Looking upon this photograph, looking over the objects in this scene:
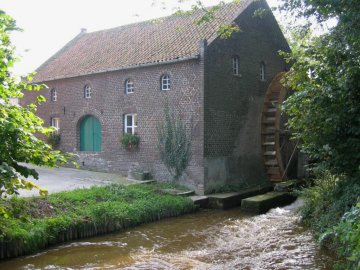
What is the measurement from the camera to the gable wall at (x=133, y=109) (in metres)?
13.9

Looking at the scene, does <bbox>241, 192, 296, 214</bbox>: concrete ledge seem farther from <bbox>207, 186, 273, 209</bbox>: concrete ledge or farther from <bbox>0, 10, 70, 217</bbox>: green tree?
<bbox>0, 10, 70, 217</bbox>: green tree

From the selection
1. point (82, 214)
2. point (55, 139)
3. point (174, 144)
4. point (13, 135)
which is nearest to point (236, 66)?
point (174, 144)

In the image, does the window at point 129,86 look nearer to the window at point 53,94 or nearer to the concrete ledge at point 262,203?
the window at point 53,94

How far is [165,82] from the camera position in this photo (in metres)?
14.9

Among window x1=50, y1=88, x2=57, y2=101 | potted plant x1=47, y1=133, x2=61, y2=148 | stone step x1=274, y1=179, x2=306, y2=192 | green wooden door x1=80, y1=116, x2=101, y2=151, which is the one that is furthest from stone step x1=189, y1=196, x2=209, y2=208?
window x1=50, y1=88, x2=57, y2=101

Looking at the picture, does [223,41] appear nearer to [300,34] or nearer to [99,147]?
[300,34]

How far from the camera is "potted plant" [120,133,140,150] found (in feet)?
50.7

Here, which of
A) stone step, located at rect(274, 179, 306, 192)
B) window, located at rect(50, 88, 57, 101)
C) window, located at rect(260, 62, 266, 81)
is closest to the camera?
stone step, located at rect(274, 179, 306, 192)

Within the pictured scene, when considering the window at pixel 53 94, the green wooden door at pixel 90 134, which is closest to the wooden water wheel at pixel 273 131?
the green wooden door at pixel 90 134

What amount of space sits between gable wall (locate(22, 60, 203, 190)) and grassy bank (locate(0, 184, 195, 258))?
2.44 meters

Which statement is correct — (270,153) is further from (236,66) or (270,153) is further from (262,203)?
(262,203)

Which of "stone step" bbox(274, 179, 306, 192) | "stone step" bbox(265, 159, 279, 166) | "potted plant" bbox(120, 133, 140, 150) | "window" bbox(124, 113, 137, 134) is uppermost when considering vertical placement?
"window" bbox(124, 113, 137, 134)

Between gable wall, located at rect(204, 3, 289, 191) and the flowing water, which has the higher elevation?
gable wall, located at rect(204, 3, 289, 191)

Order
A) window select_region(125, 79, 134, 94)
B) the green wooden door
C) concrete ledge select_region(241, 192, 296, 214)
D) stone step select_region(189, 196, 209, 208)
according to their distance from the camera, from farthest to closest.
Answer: the green wooden door
window select_region(125, 79, 134, 94)
stone step select_region(189, 196, 209, 208)
concrete ledge select_region(241, 192, 296, 214)
